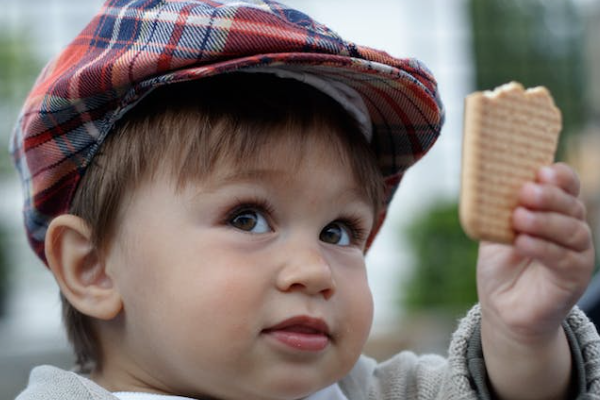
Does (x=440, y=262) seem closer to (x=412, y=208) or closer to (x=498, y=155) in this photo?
(x=412, y=208)

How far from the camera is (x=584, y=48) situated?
47.0ft

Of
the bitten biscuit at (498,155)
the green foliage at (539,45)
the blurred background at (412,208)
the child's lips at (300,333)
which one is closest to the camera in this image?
the bitten biscuit at (498,155)

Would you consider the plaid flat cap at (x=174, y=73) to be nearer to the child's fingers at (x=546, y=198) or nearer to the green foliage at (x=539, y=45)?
the child's fingers at (x=546, y=198)

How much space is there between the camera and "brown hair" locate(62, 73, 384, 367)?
132cm

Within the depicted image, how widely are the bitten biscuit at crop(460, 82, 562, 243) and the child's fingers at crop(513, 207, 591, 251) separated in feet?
0.05

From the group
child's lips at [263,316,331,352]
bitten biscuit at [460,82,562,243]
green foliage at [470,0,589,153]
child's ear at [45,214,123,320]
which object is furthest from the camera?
green foliage at [470,0,589,153]

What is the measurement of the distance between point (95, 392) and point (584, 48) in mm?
14158

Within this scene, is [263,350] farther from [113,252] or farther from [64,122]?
[64,122]

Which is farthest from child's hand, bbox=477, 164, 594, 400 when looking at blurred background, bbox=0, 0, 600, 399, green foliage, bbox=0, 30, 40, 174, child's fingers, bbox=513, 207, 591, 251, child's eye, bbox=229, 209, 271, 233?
green foliage, bbox=0, 30, 40, 174

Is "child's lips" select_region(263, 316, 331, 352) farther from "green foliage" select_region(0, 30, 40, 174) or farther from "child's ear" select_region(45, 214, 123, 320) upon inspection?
"green foliage" select_region(0, 30, 40, 174)

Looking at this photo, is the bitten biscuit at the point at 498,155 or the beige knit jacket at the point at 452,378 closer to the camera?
the bitten biscuit at the point at 498,155

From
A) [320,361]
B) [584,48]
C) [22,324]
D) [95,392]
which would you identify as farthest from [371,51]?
[584,48]

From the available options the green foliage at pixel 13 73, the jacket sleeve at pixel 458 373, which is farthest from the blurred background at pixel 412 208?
the jacket sleeve at pixel 458 373

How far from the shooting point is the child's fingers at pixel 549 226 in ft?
3.40
